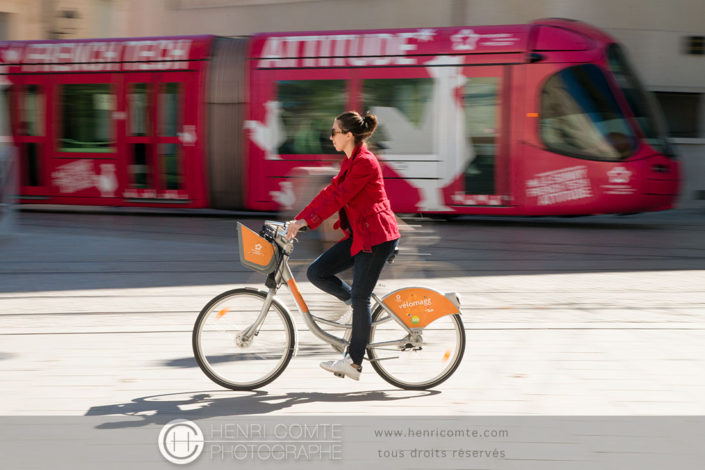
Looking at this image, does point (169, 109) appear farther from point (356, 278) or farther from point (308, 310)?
point (356, 278)

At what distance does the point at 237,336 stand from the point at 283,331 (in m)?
0.25

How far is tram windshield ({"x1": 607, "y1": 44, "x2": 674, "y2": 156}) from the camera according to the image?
12.1m

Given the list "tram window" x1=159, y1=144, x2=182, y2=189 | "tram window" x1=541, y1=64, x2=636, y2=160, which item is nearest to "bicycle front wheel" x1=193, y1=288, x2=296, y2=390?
"tram window" x1=541, y1=64, x2=636, y2=160

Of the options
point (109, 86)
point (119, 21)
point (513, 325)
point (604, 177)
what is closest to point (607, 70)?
point (604, 177)

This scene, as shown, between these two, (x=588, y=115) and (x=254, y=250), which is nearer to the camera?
(x=254, y=250)

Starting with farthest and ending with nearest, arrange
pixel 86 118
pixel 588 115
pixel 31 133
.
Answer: pixel 31 133
pixel 86 118
pixel 588 115

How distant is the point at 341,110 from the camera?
517 inches

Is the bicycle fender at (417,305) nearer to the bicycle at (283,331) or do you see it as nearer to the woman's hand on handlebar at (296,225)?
the bicycle at (283,331)

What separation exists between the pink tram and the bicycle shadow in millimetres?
6861

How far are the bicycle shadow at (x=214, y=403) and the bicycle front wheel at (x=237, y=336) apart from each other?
10cm

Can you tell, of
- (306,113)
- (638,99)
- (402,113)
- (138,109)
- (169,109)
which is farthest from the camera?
(138,109)

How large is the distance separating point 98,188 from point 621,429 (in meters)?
11.8

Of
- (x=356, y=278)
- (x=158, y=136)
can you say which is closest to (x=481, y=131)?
(x=158, y=136)

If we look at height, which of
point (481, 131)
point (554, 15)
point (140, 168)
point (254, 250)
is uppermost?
point (554, 15)
